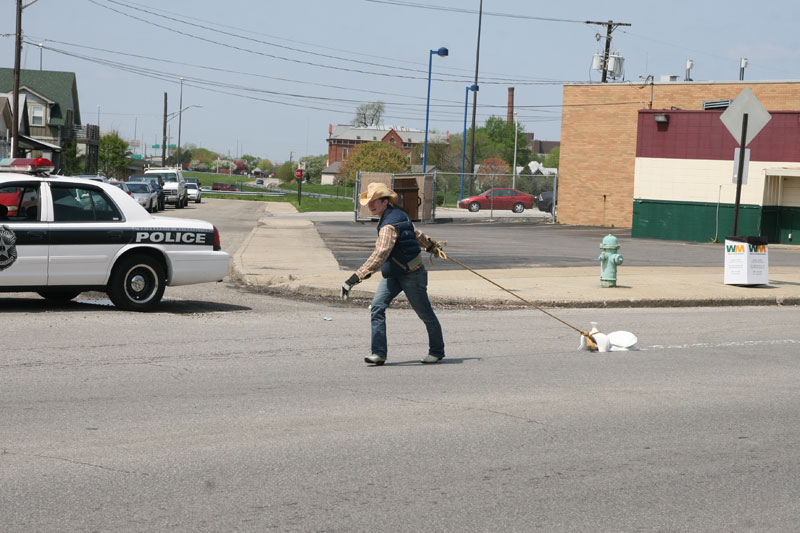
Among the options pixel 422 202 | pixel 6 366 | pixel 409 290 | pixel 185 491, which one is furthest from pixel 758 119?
pixel 422 202

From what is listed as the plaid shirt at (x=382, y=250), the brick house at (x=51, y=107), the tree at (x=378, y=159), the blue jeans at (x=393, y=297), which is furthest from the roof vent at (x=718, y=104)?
Answer: the brick house at (x=51, y=107)

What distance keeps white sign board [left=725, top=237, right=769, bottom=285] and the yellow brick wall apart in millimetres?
25525

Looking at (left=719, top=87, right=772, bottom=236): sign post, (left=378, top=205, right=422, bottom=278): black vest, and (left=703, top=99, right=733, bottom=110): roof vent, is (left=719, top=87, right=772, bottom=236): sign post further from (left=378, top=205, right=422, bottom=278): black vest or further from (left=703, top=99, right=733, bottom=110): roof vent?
(left=703, top=99, right=733, bottom=110): roof vent

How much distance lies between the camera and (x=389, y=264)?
353 inches

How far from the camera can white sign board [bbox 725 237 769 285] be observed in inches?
677

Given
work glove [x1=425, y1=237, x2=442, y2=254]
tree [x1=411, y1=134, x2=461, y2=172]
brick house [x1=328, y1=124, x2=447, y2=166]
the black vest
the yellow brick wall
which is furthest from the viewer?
brick house [x1=328, y1=124, x2=447, y2=166]

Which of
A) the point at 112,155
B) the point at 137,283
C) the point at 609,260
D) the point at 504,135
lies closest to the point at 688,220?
the point at 609,260

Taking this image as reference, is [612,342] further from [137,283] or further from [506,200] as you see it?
[506,200]

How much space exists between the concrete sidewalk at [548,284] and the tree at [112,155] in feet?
226

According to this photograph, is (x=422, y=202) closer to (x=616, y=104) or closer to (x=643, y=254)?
(x=616, y=104)

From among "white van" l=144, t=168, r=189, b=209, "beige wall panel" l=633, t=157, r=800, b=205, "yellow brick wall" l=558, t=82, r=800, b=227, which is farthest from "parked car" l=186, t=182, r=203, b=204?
"beige wall panel" l=633, t=157, r=800, b=205

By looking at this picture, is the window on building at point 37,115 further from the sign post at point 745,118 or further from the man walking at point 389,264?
the man walking at point 389,264

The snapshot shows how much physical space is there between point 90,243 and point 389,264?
4.55m

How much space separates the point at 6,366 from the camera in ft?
27.5
